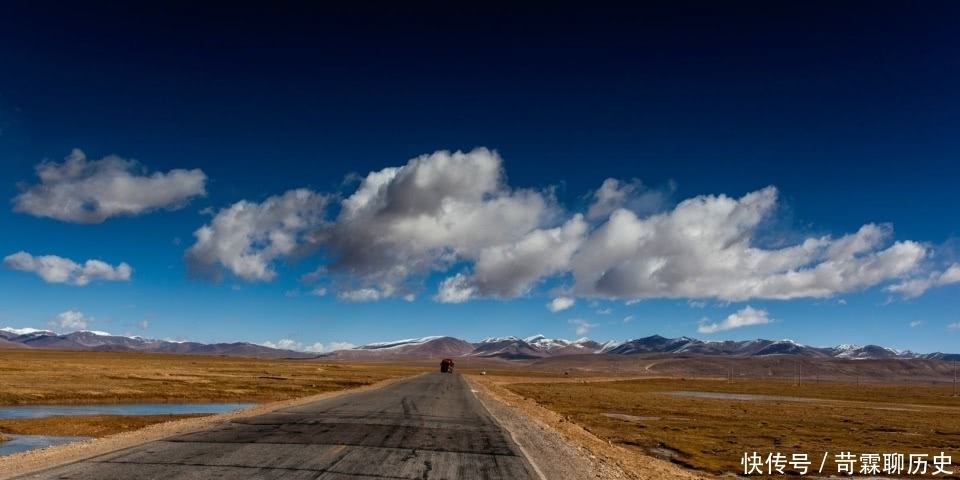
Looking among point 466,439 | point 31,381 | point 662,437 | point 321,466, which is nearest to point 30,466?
point 321,466

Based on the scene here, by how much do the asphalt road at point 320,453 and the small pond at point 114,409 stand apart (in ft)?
50.8

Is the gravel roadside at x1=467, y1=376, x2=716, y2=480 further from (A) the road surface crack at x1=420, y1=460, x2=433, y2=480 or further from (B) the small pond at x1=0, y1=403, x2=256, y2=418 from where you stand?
(B) the small pond at x1=0, y1=403, x2=256, y2=418

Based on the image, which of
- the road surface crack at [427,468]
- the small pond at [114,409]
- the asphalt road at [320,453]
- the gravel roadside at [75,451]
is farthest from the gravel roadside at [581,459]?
the small pond at [114,409]

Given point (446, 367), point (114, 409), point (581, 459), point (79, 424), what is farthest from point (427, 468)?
point (446, 367)

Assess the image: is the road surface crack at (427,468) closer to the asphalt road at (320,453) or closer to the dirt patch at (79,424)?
the asphalt road at (320,453)

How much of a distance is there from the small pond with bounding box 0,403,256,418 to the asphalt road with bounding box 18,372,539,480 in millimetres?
15490

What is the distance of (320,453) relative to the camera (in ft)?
66.0

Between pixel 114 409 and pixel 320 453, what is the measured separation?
31465 mm

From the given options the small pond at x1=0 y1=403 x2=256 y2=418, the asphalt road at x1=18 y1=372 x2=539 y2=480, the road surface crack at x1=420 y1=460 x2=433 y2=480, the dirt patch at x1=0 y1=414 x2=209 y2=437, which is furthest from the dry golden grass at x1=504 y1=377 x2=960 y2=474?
the small pond at x1=0 y1=403 x2=256 y2=418

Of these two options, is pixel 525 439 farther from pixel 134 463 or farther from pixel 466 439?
pixel 134 463

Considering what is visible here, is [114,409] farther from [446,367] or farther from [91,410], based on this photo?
[446,367]

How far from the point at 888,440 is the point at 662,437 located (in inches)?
642

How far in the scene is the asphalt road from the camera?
54.1ft

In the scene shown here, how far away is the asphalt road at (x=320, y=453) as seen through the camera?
1650cm
